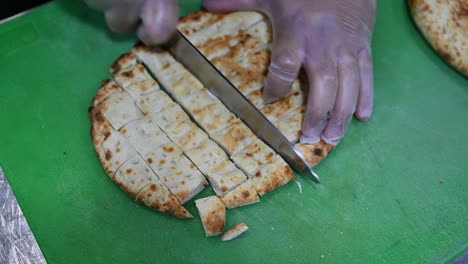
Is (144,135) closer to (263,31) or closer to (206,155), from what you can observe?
(206,155)

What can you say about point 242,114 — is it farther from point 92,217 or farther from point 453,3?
point 453,3

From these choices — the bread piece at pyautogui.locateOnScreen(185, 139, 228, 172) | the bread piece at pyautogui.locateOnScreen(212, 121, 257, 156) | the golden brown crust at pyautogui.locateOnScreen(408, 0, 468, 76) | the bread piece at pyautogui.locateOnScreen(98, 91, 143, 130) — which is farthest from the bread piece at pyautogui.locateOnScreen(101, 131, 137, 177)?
the golden brown crust at pyautogui.locateOnScreen(408, 0, 468, 76)

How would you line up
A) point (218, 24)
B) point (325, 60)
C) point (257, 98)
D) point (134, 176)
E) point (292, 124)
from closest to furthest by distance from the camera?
1. point (134, 176)
2. point (325, 60)
3. point (292, 124)
4. point (257, 98)
5. point (218, 24)

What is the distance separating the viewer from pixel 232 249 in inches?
121

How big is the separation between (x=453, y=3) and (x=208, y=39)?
2.24 m

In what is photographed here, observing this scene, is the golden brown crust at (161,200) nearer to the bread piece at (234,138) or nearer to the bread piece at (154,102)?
the bread piece at (234,138)

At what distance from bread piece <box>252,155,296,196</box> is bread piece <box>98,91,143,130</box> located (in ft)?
3.51

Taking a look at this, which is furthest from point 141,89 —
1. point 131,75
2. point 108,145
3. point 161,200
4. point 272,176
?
point 272,176

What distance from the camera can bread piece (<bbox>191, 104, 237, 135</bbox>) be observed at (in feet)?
11.4

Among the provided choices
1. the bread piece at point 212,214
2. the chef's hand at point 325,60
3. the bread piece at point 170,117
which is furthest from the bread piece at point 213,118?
the bread piece at point 212,214

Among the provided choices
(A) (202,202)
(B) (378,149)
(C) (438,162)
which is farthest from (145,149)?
(C) (438,162)

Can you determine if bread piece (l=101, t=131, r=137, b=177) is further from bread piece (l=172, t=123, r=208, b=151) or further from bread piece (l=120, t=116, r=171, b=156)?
bread piece (l=172, t=123, r=208, b=151)

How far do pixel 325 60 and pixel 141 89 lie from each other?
1472 millimetres

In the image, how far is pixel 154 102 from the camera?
3561 millimetres
